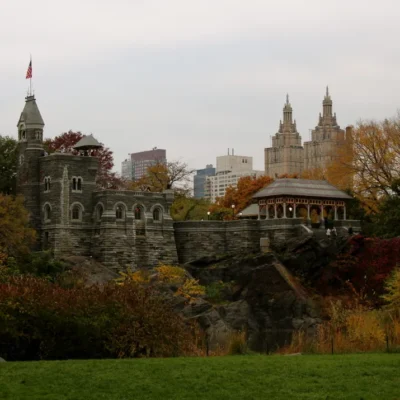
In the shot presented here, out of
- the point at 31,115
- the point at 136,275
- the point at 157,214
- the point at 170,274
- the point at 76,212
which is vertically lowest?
the point at 136,275

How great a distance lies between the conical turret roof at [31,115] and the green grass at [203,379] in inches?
1616

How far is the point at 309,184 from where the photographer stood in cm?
7394

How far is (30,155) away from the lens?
69.0 m

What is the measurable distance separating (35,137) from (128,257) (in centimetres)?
1054

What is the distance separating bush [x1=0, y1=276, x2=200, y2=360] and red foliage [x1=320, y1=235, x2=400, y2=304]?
33829 millimetres

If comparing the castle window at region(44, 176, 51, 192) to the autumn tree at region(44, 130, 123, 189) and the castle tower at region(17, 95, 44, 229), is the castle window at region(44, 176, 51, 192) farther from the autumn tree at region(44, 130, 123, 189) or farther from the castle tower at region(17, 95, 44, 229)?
the autumn tree at region(44, 130, 123, 189)

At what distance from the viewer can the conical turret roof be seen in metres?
69.2

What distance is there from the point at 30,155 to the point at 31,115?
2779 millimetres

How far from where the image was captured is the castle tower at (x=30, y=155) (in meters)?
68.8

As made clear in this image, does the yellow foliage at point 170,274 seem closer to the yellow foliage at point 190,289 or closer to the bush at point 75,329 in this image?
the yellow foliage at point 190,289

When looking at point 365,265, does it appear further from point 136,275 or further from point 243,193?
point 243,193

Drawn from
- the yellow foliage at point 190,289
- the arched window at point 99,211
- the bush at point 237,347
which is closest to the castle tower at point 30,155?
the arched window at point 99,211

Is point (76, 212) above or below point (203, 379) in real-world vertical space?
above

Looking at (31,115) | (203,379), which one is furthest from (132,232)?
(203,379)
